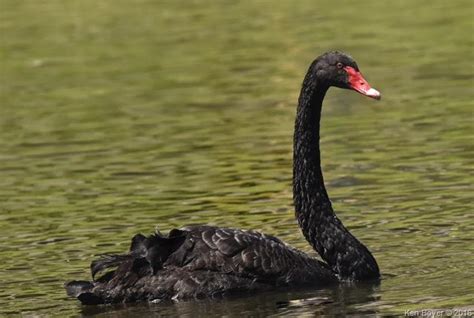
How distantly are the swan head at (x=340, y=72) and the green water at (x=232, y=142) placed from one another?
1.26 meters

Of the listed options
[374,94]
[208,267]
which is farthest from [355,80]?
[208,267]

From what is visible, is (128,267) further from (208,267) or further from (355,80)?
(355,80)

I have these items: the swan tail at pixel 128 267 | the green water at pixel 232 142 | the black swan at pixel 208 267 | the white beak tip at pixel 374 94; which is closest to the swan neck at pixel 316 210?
the black swan at pixel 208 267

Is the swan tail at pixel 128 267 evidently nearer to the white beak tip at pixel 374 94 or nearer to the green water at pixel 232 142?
the green water at pixel 232 142

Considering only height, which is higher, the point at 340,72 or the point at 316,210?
the point at 340,72

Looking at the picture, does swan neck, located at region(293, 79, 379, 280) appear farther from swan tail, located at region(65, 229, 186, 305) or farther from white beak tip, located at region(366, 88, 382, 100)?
swan tail, located at region(65, 229, 186, 305)

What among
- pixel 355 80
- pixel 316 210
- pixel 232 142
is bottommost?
pixel 316 210

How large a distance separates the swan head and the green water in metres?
1.26

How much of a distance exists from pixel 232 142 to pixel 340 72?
5.49m

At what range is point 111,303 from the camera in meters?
9.99

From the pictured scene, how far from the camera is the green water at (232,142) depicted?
1055 cm

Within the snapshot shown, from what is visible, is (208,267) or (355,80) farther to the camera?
(355,80)

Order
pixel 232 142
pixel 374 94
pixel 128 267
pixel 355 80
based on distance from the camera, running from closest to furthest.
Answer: pixel 128 267 < pixel 374 94 < pixel 355 80 < pixel 232 142

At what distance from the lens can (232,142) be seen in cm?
1608
